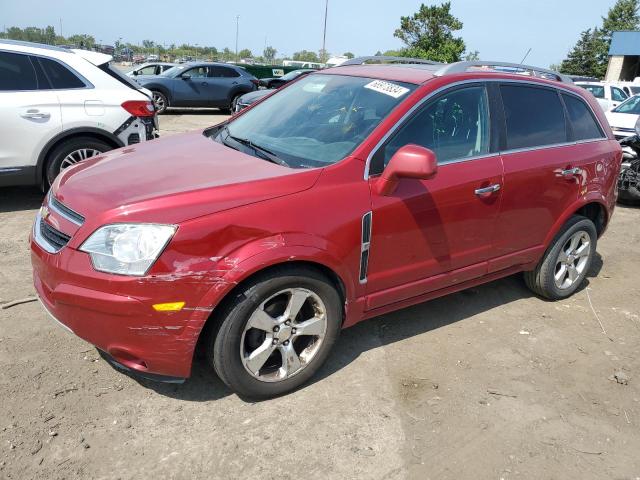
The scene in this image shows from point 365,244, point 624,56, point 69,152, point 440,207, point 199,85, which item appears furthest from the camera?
point 624,56

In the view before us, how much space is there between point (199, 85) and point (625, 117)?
12.1 meters

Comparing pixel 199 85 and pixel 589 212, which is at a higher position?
pixel 589 212

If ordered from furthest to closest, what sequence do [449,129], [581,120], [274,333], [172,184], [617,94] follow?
[617,94] < [581,120] < [449,129] < [274,333] < [172,184]

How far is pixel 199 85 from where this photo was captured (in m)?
17.4

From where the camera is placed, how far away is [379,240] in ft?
10.1

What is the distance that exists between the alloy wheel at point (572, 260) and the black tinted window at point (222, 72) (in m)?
15.5

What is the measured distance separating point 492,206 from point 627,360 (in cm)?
140

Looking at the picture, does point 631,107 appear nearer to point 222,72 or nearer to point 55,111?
point 55,111

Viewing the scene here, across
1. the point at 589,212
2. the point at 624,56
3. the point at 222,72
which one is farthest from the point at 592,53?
the point at 589,212

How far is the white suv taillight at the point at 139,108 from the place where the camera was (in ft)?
19.6

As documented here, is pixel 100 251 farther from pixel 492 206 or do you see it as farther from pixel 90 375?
pixel 492 206

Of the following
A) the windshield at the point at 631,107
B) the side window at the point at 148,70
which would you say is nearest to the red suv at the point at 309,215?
the windshield at the point at 631,107

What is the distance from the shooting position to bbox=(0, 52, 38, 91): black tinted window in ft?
18.3

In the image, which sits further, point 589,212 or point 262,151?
point 589,212
